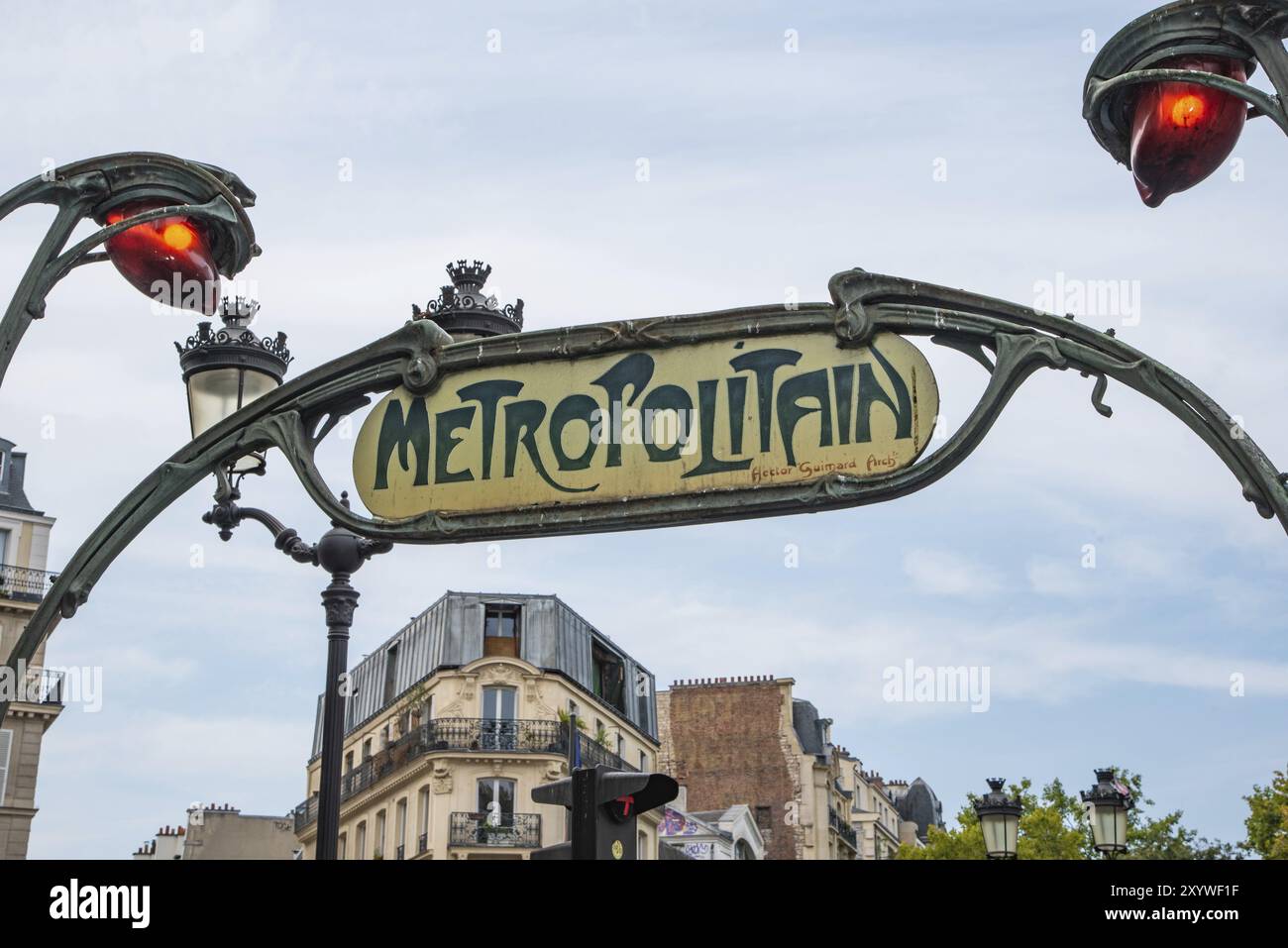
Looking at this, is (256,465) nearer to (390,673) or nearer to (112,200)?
(112,200)

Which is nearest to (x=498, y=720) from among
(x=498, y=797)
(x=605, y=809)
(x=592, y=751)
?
(x=498, y=797)

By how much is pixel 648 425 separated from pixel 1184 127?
193 centimetres

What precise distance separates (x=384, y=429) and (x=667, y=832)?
169 ft

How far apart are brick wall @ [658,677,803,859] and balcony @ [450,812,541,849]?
17891 millimetres

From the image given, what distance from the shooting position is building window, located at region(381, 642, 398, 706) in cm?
5134

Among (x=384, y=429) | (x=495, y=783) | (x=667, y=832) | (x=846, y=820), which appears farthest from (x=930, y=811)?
(x=384, y=429)

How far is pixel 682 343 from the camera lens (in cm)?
544

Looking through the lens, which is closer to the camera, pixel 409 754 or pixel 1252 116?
pixel 1252 116

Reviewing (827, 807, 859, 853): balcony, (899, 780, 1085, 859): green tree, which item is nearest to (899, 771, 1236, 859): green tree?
(899, 780, 1085, 859): green tree

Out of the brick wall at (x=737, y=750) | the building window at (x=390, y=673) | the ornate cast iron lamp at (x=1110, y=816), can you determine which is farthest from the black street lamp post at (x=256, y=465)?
the brick wall at (x=737, y=750)

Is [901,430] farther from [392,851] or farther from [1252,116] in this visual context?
[392,851]

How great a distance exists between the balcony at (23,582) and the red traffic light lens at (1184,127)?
3429 centimetres
